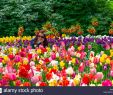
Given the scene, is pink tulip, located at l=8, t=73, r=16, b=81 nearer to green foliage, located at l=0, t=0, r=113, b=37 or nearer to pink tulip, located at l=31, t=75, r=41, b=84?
pink tulip, located at l=31, t=75, r=41, b=84

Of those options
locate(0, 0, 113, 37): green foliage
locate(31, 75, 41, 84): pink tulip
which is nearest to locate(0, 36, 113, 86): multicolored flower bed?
locate(31, 75, 41, 84): pink tulip

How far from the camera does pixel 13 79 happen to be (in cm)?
759

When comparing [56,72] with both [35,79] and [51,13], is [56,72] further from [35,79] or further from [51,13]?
[51,13]

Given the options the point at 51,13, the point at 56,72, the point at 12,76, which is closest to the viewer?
the point at 12,76

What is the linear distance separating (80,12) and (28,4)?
220 cm

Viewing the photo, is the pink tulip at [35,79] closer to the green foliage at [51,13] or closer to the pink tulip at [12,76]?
the pink tulip at [12,76]

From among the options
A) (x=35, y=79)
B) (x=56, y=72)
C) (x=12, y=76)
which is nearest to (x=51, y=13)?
(x=56, y=72)

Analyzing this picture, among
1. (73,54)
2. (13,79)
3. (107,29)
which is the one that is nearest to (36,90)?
(13,79)

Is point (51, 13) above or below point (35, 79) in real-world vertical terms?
below

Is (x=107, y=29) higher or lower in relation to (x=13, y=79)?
lower

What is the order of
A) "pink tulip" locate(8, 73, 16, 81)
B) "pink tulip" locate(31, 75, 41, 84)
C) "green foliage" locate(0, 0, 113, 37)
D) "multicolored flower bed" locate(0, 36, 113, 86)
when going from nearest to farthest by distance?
1. "multicolored flower bed" locate(0, 36, 113, 86)
2. "pink tulip" locate(31, 75, 41, 84)
3. "pink tulip" locate(8, 73, 16, 81)
4. "green foliage" locate(0, 0, 113, 37)

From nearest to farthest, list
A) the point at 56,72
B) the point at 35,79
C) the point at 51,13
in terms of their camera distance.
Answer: the point at 35,79
the point at 56,72
the point at 51,13

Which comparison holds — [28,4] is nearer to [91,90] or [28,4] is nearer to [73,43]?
[73,43]

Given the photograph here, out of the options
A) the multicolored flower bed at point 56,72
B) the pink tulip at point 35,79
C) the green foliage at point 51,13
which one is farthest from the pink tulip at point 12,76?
the green foliage at point 51,13
